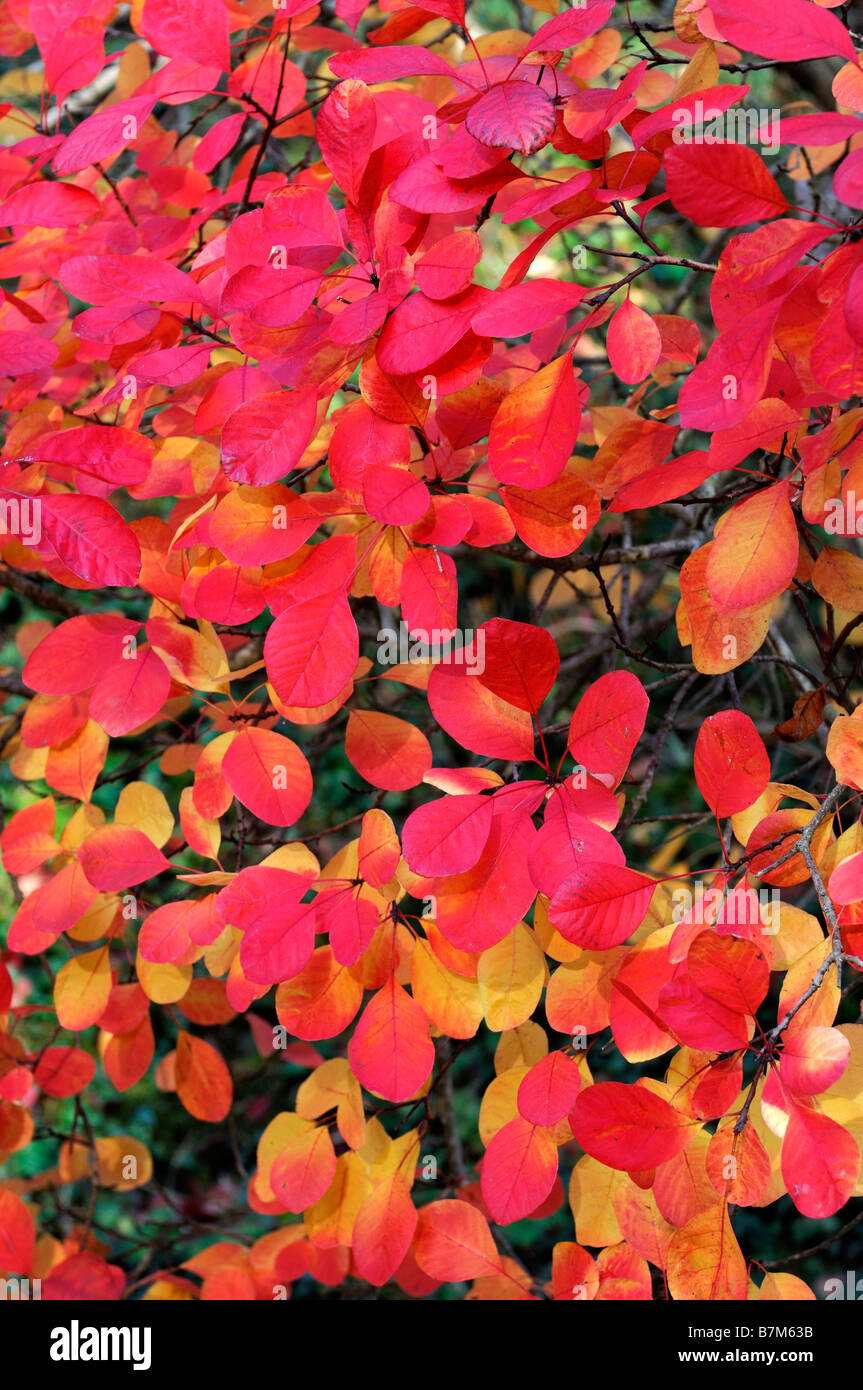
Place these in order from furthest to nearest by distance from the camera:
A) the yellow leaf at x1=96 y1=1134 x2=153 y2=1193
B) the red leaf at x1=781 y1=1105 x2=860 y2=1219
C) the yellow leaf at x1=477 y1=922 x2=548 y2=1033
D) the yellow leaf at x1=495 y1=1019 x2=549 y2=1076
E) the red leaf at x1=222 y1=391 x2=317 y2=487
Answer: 1. the yellow leaf at x1=96 y1=1134 x2=153 y2=1193
2. the yellow leaf at x1=495 y1=1019 x2=549 y2=1076
3. the yellow leaf at x1=477 y1=922 x2=548 y2=1033
4. the red leaf at x1=222 y1=391 x2=317 y2=487
5. the red leaf at x1=781 y1=1105 x2=860 y2=1219

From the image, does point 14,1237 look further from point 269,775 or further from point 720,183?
point 720,183

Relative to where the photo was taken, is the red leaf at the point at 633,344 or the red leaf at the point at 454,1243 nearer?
the red leaf at the point at 633,344

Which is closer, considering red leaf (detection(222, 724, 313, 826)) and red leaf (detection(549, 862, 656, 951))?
red leaf (detection(549, 862, 656, 951))

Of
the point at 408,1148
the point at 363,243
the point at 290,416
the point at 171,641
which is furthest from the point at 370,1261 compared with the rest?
the point at 363,243

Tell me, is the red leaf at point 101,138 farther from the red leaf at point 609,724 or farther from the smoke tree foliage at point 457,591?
the red leaf at point 609,724

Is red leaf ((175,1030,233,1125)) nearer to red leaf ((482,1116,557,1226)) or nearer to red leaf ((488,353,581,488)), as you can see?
red leaf ((482,1116,557,1226))

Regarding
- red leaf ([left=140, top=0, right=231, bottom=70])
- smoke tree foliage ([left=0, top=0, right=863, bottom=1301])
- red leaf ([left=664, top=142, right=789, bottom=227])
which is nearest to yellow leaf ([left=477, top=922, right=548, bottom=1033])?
smoke tree foliage ([left=0, top=0, right=863, bottom=1301])

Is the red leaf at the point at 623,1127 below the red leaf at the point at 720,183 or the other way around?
below

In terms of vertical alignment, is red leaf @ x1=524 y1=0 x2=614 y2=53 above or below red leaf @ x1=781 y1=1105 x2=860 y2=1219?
above

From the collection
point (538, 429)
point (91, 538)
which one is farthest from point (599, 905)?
point (91, 538)

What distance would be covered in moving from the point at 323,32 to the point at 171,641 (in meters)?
0.70

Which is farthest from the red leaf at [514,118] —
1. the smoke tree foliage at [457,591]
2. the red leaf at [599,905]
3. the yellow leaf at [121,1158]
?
the yellow leaf at [121,1158]

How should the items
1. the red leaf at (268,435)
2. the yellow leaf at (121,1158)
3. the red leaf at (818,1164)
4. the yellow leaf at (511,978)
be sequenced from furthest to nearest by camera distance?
the yellow leaf at (121,1158)
the yellow leaf at (511,978)
the red leaf at (268,435)
the red leaf at (818,1164)

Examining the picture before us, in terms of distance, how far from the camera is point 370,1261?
0.79 m
